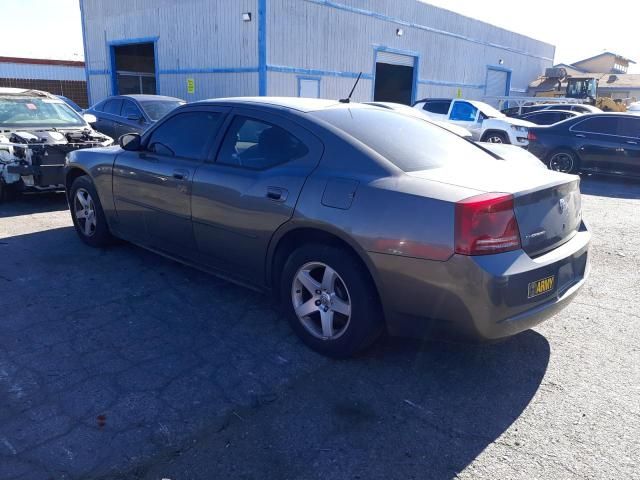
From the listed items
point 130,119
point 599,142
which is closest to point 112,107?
point 130,119

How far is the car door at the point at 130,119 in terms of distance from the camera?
1102cm

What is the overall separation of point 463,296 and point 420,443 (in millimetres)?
787

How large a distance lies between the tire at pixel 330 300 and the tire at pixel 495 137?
11.9 metres

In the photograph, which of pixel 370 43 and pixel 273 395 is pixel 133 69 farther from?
pixel 273 395

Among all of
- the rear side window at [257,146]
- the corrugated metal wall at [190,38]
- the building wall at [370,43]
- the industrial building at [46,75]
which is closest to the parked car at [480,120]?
the building wall at [370,43]

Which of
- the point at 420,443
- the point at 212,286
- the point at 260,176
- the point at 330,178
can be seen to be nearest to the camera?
the point at 420,443

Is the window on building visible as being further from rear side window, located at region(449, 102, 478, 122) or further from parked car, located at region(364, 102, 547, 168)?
parked car, located at region(364, 102, 547, 168)

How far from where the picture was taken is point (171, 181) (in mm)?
4227

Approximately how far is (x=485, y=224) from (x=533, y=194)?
1.52ft

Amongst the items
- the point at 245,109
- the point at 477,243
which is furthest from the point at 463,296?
the point at 245,109

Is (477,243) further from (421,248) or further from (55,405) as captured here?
(55,405)

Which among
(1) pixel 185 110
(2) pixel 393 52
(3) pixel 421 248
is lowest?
(3) pixel 421 248

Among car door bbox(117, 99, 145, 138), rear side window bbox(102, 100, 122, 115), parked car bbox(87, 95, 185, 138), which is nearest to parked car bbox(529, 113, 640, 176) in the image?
parked car bbox(87, 95, 185, 138)

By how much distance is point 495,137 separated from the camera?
1402cm
